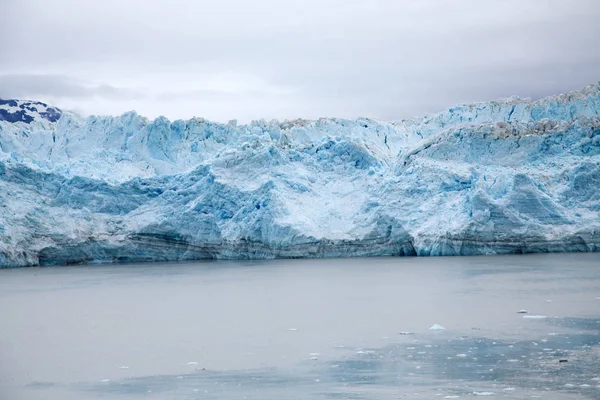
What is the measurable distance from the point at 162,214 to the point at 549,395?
1656 cm

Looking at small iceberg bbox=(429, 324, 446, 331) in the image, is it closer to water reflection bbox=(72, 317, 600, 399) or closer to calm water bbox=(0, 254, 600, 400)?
calm water bbox=(0, 254, 600, 400)

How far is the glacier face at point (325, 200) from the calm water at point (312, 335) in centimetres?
205

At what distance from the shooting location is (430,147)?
22078 millimetres

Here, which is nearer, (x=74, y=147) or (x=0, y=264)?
(x=0, y=264)

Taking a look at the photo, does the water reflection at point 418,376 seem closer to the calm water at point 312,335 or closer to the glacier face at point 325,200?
the calm water at point 312,335

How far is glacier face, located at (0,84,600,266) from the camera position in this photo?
1980 cm

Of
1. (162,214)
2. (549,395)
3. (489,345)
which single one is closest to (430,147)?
(162,214)

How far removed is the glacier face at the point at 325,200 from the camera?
19797 mm

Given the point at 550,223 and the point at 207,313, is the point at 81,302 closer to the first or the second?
the point at 207,313

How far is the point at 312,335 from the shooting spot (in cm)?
997

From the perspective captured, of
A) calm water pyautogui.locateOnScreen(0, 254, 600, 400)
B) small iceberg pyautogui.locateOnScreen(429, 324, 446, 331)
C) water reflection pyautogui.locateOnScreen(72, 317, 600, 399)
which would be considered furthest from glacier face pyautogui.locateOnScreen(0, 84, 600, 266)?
water reflection pyautogui.locateOnScreen(72, 317, 600, 399)

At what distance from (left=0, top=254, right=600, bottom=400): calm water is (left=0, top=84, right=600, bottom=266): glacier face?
2046 millimetres

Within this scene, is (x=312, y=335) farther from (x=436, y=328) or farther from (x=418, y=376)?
(x=418, y=376)

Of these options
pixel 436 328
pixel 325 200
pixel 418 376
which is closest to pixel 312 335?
pixel 436 328
